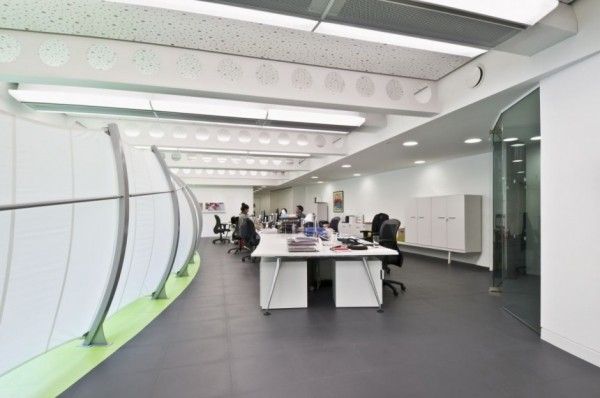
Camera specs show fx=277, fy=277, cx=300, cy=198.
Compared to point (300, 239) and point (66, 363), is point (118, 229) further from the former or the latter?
point (300, 239)

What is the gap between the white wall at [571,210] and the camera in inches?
91.4

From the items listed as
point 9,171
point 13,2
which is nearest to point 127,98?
point 13,2

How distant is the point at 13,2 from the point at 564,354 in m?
5.53

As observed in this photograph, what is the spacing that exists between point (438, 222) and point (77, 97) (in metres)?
7.35

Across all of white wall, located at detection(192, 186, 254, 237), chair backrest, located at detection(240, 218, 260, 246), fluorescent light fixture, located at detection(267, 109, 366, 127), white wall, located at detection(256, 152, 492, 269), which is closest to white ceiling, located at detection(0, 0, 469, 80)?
fluorescent light fixture, located at detection(267, 109, 366, 127)

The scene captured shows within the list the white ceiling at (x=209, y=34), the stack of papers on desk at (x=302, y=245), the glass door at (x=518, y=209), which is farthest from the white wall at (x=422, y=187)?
the stack of papers on desk at (x=302, y=245)

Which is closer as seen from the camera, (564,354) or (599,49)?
(599,49)

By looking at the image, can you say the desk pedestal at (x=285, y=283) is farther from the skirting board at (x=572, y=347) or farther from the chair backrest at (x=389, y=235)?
the skirting board at (x=572, y=347)

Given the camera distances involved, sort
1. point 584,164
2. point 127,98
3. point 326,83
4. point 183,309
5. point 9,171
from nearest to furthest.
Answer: point 9,171
point 584,164
point 326,83
point 127,98
point 183,309

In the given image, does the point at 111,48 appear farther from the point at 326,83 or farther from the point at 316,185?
the point at 316,185

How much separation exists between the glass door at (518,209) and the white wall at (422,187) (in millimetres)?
1822

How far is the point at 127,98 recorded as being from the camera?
11.4 ft

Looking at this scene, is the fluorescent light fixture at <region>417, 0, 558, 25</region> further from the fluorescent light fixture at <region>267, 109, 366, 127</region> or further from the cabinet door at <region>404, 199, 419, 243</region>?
the cabinet door at <region>404, 199, 419, 243</region>

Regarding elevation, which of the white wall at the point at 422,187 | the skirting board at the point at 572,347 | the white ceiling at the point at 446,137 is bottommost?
the skirting board at the point at 572,347
